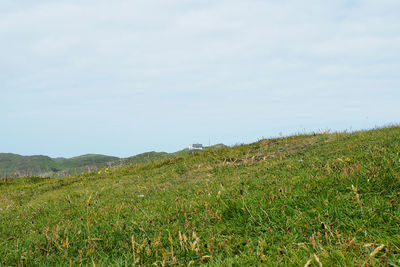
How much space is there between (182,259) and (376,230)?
→ 7.34ft

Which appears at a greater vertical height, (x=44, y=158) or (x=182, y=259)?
(x=44, y=158)

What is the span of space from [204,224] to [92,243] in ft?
5.60

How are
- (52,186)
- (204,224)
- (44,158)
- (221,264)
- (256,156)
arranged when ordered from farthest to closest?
(44,158) → (52,186) → (256,156) → (204,224) → (221,264)

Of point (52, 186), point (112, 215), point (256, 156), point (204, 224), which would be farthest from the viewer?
point (52, 186)

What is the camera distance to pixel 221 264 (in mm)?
3045

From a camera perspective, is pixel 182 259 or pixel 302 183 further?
pixel 302 183

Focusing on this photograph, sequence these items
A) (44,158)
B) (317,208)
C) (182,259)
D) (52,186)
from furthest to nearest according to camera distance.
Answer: (44,158)
(52,186)
(317,208)
(182,259)

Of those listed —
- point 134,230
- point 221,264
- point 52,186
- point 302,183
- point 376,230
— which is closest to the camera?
point 221,264

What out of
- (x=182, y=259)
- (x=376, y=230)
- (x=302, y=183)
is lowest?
(x=182, y=259)

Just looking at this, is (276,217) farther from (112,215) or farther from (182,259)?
(112,215)

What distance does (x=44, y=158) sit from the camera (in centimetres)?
5997

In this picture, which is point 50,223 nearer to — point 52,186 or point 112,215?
point 112,215

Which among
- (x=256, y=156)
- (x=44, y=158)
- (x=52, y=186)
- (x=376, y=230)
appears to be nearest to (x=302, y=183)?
(x=376, y=230)

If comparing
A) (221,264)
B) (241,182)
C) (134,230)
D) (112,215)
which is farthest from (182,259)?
(241,182)
